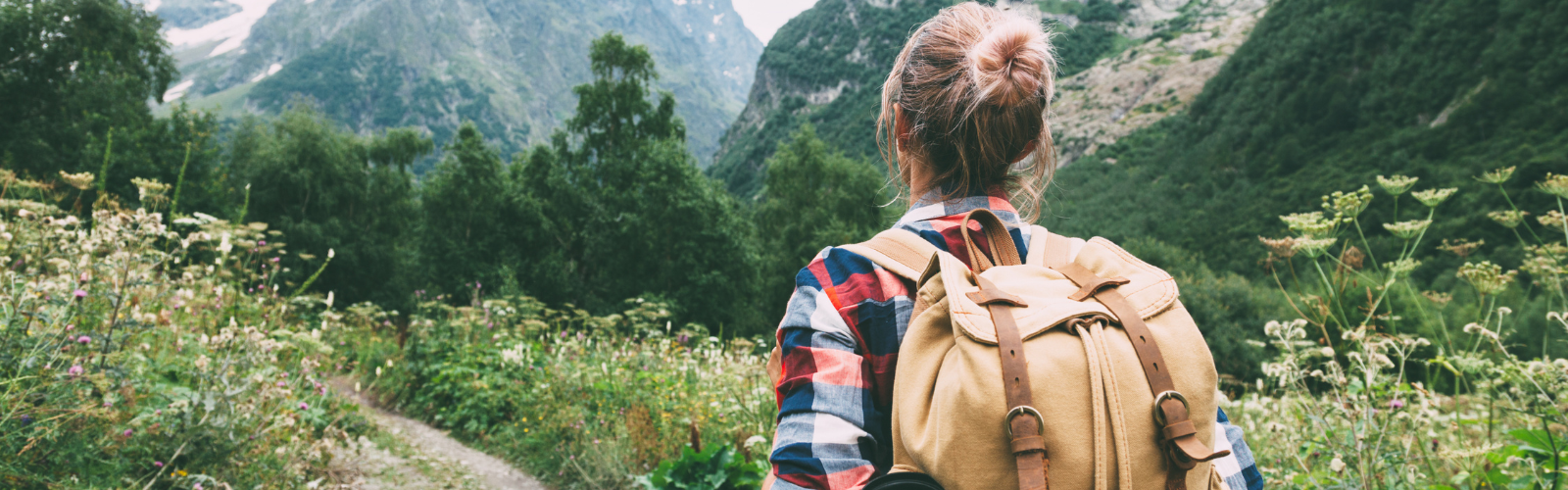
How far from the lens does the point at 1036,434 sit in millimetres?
757

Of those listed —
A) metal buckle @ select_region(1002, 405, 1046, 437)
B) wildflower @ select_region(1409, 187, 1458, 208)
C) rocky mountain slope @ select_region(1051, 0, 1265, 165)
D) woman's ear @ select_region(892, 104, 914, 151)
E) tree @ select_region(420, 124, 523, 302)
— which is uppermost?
woman's ear @ select_region(892, 104, 914, 151)

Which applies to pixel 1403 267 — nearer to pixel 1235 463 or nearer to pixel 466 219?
pixel 1235 463

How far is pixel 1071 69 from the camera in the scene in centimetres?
8169

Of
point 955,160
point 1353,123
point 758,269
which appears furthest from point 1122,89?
point 955,160

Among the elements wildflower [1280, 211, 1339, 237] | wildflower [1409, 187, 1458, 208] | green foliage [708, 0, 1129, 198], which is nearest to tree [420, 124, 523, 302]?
wildflower [1280, 211, 1339, 237]

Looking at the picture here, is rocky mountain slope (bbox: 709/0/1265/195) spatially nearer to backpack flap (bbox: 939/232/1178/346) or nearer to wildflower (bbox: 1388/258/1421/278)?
wildflower (bbox: 1388/258/1421/278)

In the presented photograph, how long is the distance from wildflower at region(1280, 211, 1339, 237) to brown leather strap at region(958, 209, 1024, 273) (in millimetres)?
2207

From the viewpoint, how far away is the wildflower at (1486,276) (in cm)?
250

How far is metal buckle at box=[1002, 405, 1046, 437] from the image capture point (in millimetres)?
757

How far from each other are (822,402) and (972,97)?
1.80 ft

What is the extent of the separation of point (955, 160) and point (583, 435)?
4.23m

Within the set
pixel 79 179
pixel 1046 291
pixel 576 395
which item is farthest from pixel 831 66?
pixel 1046 291

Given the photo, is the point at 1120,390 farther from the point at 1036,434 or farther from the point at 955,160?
the point at 955,160

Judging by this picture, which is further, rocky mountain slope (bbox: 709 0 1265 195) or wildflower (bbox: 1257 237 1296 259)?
rocky mountain slope (bbox: 709 0 1265 195)
